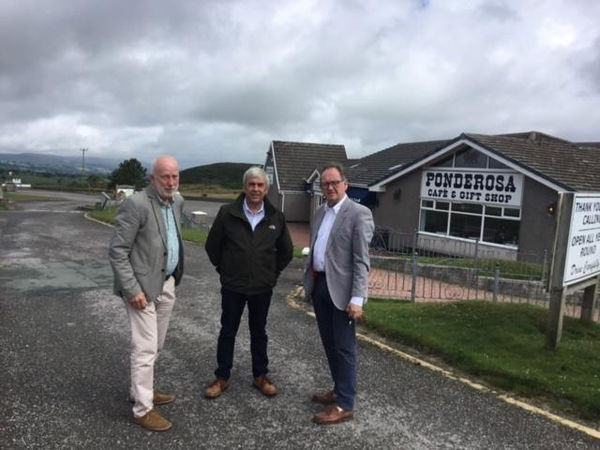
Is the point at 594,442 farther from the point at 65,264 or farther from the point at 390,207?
the point at 390,207

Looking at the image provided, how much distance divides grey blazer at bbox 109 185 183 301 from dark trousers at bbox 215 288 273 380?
690 mm

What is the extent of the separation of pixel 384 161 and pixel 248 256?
23.5 meters

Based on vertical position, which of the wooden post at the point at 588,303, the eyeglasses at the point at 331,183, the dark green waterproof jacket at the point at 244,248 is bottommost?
the wooden post at the point at 588,303

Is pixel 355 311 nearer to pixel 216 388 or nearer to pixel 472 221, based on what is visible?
pixel 216 388

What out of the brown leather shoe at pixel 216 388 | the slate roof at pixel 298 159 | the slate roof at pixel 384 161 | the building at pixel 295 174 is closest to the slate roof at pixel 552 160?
the slate roof at pixel 384 161

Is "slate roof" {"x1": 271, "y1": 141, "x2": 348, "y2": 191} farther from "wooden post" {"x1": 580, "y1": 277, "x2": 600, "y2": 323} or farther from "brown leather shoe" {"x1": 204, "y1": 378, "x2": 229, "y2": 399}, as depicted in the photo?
"brown leather shoe" {"x1": 204, "y1": 378, "x2": 229, "y2": 399}

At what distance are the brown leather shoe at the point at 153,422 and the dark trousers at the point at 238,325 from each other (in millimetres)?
784

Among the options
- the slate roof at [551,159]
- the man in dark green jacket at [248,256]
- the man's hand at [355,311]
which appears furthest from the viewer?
the slate roof at [551,159]

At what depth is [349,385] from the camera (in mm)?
4109

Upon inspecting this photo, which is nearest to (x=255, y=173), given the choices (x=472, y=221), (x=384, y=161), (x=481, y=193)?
(x=481, y=193)

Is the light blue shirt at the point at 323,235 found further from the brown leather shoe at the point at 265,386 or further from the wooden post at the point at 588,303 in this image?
the wooden post at the point at 588,303

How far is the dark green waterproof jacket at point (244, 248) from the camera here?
4336 millimetres

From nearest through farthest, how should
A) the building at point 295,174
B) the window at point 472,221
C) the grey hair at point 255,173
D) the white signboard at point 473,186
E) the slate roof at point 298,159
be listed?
the grey hair at point 255,173, the white signboard at point 473,186, the window at point 472,221, the building at point 295,174, the slate roof at point 298,159

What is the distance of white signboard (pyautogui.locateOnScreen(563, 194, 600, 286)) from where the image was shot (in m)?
5.70
